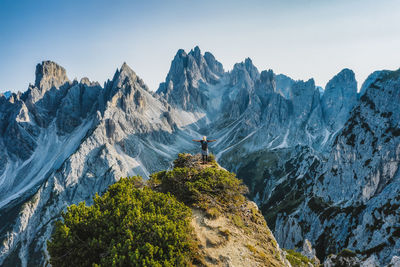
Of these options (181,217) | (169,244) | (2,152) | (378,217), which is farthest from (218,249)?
(2,152)

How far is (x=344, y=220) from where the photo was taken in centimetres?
5931

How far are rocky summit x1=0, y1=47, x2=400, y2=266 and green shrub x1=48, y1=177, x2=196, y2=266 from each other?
1.51 m

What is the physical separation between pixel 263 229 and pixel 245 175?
125m

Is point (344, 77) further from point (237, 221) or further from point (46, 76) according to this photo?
point (46, 76)

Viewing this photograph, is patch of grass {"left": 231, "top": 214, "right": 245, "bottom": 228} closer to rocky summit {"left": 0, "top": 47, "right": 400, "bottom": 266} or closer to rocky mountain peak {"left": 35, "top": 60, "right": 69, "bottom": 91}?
rocky summit {"left": 0, "top": 47, "right": 400, "bottom": 266}

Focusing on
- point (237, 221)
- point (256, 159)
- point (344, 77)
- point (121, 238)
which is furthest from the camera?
point (344, 77)

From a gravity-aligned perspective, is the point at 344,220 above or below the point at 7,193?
below

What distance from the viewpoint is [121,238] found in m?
11.8

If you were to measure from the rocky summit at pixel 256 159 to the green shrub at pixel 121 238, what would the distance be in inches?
59.3

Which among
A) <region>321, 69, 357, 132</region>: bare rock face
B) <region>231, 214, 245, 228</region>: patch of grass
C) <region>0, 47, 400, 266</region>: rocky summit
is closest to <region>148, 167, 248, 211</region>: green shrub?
<region>231, 214, 245, 228</region>: patch of grass

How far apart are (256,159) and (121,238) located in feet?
467

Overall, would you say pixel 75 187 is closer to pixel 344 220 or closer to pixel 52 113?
pixel 52 113

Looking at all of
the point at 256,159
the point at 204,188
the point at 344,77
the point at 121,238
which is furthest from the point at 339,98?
the point at 121,238

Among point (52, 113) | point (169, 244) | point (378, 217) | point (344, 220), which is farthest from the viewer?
point (52, 113)
